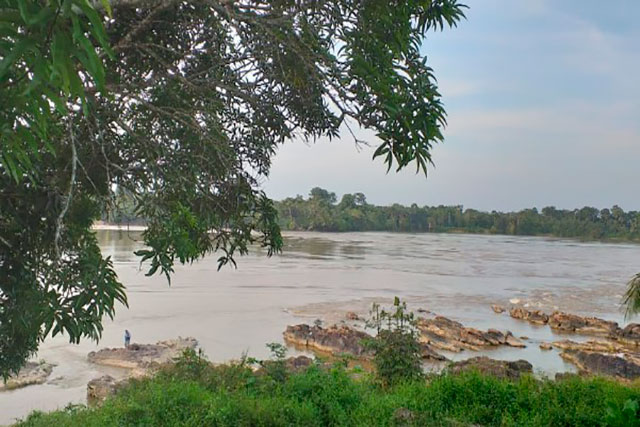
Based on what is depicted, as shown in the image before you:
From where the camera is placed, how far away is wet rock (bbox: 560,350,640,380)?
10430 millimetres

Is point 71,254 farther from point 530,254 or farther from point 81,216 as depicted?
point 530,254

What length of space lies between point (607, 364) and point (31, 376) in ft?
35.3

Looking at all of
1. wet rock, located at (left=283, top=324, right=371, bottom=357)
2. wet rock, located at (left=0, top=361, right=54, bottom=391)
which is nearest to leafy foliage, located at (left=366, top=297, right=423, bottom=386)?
wet rock, located at (left=283, top=324, right=371, bottom=357)

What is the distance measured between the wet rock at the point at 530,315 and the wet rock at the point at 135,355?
411 inches

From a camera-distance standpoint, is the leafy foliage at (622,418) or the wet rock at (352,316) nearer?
the leafy foliage at (622,418)

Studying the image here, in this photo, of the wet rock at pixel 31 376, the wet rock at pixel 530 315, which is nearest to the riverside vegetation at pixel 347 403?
the wet rock at pixel 31 376

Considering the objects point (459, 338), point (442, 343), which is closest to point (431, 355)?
point (442, 343)

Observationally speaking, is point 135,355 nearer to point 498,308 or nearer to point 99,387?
point 99,387

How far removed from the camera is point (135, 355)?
11266 mm

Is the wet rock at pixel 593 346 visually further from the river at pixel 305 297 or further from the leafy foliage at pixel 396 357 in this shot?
the leafy foliage at pixel 396 357

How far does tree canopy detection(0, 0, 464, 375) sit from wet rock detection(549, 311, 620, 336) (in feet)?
48.2

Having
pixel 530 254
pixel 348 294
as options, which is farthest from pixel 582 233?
pixel 348 294

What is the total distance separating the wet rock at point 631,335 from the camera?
14.0 m

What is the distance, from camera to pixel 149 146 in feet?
8.45
